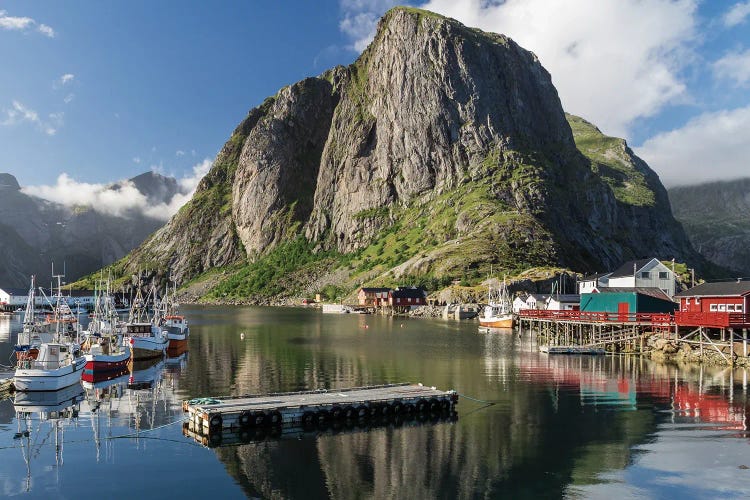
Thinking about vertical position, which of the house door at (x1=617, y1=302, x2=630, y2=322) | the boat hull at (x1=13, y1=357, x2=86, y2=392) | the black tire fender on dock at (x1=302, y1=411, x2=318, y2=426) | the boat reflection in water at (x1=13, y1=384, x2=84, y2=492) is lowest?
the boat reflection in water at (x1=13, y1=384, x2=84, y2=492)

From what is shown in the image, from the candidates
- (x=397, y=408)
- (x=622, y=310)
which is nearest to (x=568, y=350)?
(x=622, y=310)

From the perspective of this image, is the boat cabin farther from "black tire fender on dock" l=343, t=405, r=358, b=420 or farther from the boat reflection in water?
"black tire fender on dock" l=343, t=405, r=358, b=420

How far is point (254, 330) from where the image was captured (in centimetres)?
12594

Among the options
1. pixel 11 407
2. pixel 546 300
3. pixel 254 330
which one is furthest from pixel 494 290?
pixel 11 407

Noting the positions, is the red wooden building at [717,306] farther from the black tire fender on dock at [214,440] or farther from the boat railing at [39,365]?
the boat railing at [39,365]

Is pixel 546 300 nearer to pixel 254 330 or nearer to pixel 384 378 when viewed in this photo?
pixel 254 330

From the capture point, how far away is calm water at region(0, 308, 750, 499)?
29938 mm

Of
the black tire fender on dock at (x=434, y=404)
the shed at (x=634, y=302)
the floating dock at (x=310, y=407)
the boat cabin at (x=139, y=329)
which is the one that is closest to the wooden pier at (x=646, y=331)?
the shed at (x=634, y=302)

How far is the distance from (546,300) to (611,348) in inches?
2093

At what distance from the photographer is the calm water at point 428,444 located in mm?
29938

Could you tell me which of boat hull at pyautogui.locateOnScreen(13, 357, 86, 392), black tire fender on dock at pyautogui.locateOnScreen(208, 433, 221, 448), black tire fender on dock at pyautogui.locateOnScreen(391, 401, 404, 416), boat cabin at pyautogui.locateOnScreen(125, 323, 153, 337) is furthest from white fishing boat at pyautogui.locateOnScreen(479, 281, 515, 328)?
black tire fender on dock at pyautogui.locateOnScreen(208, 433, 221, 448)

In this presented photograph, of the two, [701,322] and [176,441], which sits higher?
[701,322]

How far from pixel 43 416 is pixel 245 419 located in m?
16.4

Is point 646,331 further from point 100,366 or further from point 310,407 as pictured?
point 100,366
